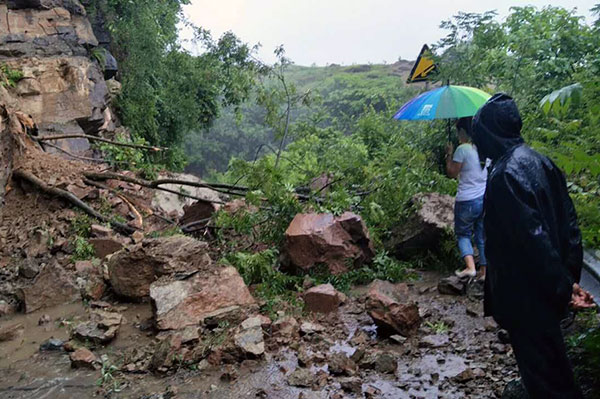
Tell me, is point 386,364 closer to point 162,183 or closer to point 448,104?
point 448,104

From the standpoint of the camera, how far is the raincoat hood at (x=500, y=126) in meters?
2.51

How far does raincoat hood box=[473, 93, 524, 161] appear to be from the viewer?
251 centimetres

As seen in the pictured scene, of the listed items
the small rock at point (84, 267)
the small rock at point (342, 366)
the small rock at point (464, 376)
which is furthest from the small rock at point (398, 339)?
the small rock at point (84, 267)

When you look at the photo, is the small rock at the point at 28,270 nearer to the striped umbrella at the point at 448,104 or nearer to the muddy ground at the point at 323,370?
the muddy ground at the point at 323,370

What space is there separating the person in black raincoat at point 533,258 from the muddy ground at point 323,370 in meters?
0.85

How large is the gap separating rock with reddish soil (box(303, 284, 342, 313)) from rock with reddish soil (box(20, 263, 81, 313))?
105 inches

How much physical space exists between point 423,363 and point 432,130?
214 inches

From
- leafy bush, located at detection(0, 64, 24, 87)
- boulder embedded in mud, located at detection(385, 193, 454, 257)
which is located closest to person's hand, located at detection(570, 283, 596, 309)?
boulder embedded in mud, located at detection(385, 193, 454, 257)

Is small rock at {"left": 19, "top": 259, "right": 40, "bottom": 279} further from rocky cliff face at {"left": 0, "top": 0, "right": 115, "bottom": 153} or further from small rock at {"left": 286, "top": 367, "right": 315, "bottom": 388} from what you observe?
rocky cliff face at {"left": 0, "top": 0, "right": 115, "bottom": 153}

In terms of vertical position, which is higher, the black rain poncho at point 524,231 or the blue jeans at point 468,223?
the black rain poncho at point 524,231

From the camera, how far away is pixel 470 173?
4754 millimetres

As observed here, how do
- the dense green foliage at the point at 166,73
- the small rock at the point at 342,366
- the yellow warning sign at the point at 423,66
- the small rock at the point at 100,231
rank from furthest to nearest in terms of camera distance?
the dense green foliage at the point at 166,73, the yellow warning sign at the point at 423,66, the small rock at the point at 100,231, the small rock at the point at 342,366

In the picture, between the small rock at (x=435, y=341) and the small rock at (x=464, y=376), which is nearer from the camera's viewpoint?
the small rock at (x=464, y=376)

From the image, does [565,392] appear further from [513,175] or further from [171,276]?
[171,276]
